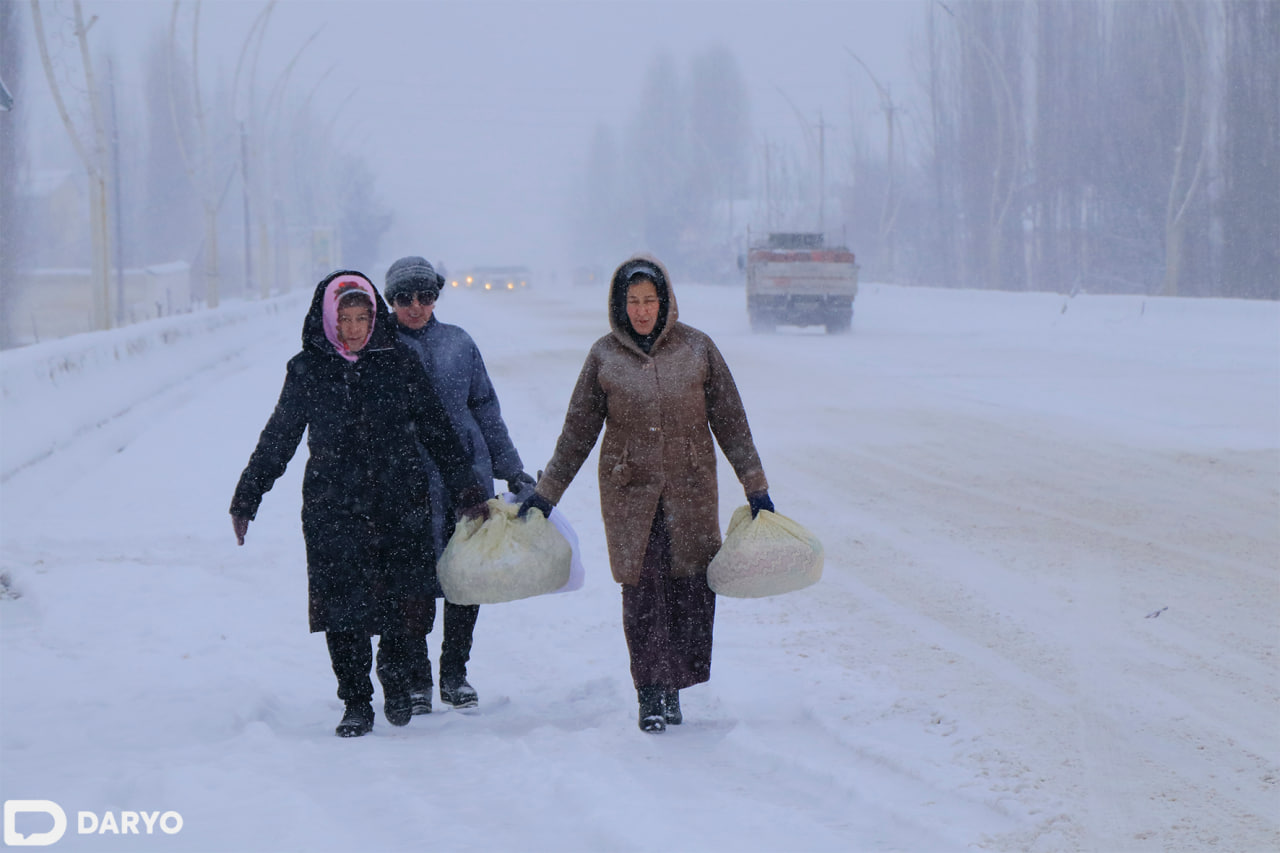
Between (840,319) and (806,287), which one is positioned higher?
(806,287)

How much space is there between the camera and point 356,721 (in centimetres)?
512

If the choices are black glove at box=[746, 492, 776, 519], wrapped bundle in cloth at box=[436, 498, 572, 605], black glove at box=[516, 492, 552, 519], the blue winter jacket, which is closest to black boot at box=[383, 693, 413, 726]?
wrapped bundle in cloth at box=[436, 498, 572, 605]

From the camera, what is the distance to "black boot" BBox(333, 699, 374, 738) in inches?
200

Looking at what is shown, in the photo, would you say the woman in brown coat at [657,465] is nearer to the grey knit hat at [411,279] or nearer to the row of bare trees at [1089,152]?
the grey knit hat at [411,279]

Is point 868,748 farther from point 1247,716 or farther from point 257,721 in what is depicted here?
point 257,721

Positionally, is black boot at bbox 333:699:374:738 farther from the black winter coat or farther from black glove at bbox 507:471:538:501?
black glove at bbox 507:471:538:501

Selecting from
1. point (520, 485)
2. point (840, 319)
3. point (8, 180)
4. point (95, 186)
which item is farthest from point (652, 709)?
point (8, 180)

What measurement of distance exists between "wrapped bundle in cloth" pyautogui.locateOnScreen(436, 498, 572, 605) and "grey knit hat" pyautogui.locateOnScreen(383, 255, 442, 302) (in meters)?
0.81

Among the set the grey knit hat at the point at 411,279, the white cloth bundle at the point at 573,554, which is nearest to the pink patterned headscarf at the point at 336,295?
the grey knit hat at the point at 411,279

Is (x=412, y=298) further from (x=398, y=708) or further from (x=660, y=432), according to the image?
(x=398, y=708)

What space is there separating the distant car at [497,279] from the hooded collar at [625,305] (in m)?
74.7

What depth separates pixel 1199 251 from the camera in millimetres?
45531

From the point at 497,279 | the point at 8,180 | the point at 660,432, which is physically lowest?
the point at 660,432

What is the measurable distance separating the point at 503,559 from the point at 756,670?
1300mm
